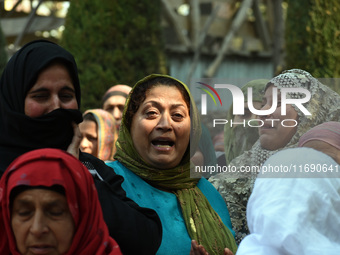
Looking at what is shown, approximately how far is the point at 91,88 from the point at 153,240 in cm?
630

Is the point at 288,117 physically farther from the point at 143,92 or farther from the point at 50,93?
the point at 50,93

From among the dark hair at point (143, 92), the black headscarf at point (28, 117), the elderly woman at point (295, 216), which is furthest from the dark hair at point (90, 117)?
the elderly woman at point (295, 216)

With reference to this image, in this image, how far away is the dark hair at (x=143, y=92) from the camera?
3807 millimetres

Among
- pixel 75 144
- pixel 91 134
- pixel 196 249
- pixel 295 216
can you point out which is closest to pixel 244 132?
pixel 196 249

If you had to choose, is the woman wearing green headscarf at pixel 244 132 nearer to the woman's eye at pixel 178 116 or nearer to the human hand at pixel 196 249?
the woman's eye at pixel 178 116

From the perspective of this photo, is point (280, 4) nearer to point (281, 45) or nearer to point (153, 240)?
point (281, 45)

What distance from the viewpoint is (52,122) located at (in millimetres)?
3057

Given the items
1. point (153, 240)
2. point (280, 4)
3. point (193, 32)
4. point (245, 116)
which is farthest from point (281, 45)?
point (153, 240)

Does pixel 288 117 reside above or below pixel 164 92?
below

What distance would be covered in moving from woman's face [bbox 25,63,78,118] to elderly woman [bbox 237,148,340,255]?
107 centimetres

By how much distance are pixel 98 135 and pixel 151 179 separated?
255 cm

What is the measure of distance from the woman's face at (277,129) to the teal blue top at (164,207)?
1.74 ft

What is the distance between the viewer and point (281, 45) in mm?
15438

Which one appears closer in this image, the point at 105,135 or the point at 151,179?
the point at 151,179
